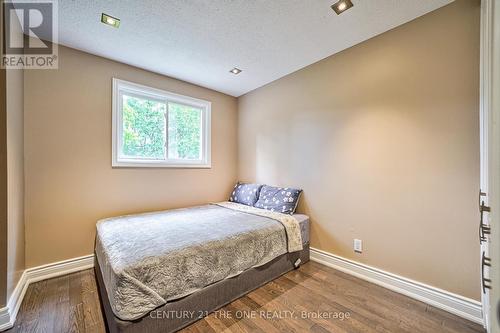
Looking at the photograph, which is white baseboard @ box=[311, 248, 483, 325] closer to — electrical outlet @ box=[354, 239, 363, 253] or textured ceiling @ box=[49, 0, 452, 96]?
electrical outlet @ box=[354, 239, 363, 253]

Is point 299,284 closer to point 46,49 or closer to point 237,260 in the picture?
point 237,260

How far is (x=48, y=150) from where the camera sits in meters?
2.19

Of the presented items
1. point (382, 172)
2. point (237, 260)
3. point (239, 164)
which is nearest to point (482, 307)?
point (382, 172)

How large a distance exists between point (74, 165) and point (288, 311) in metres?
2.63

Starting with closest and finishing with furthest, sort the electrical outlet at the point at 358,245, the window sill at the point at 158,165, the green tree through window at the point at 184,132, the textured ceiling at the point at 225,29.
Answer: the textured ceiling at the point at 225,29
the electrical outlet at the point at 358,245
the window sill at the point at 158,165
the green tree through window at the point at 184,132

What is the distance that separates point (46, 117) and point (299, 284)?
3.11 m

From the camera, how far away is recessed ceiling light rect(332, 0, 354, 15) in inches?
66.7

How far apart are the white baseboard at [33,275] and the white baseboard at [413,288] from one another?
2.78m

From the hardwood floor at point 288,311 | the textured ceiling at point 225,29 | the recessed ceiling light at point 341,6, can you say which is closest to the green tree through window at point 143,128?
the textured ceiling at point 225,29

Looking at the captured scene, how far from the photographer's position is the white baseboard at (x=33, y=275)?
4.94 ft

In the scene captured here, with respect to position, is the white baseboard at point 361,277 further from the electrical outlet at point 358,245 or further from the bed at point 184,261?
the bed at point 184,261

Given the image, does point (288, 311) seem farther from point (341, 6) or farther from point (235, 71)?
point (235, 71)

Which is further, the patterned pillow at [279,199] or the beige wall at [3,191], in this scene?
the patterned pillow at [279,199]

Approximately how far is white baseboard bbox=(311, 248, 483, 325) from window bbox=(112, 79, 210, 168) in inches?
92.6
